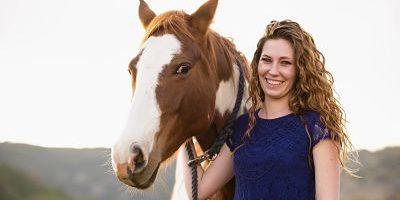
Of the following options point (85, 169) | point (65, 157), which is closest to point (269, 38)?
point (65, 157)

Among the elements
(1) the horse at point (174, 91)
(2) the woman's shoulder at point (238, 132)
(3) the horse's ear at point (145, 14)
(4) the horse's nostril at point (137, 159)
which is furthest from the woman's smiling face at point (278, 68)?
(3) the horse's ear at point (145, 14)

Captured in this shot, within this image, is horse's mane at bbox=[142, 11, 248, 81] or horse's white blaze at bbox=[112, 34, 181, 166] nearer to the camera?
horse's white blaze at bbox=[112, 34, 181, 166]

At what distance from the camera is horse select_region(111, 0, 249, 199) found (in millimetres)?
2341

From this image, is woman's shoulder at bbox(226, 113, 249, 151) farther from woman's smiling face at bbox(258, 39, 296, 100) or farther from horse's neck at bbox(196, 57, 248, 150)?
woman's smiling face at bbox(258, 39, 296, 100)

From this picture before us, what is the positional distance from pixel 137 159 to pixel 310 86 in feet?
3.23

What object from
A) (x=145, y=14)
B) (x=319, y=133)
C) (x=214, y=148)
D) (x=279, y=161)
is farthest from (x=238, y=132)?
(x=145, y=14)

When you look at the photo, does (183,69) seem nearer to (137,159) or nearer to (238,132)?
(238,132)

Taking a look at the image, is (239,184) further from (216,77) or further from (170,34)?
(170,34)

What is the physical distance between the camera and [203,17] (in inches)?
114

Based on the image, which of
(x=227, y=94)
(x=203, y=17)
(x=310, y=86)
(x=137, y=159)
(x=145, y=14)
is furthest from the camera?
(x=145, y=14)

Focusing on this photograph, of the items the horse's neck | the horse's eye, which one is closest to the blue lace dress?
the horse's neck

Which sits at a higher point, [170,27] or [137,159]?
[170,27]

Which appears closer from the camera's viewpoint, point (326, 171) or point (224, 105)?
point (326, 171)

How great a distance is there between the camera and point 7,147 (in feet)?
33.1
